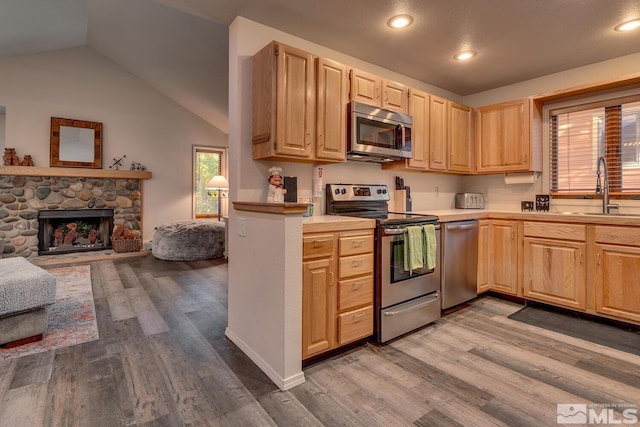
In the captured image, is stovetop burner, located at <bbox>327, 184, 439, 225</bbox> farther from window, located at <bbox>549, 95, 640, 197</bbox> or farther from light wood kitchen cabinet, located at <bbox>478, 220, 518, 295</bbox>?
window, located at <bbox>549, 95, 640, 197</bbox>

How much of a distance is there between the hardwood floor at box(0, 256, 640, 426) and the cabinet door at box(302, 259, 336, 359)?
0.16m

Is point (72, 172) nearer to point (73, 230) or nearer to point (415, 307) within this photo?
point (73, 230)

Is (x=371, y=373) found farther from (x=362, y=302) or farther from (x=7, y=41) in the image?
(x=7, y=41)

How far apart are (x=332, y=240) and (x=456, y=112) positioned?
2.47 metres

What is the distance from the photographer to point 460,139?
12.0 feet

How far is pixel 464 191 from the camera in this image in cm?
429

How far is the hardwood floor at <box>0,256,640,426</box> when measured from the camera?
5.15ft

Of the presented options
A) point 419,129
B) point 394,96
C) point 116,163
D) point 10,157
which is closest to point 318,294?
point 394,96

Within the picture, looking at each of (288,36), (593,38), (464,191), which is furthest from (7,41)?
(593,38)

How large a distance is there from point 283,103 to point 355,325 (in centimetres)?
160

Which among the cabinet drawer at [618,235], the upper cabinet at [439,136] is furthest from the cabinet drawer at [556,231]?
the upper cabinet at [439,136]

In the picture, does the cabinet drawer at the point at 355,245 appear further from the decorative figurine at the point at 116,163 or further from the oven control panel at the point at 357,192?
the decorative figurine at the point at 116,163

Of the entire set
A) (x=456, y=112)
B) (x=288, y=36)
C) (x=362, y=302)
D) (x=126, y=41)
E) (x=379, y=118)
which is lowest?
(x=362, y=302)

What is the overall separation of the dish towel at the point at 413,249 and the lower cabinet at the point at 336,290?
0.31 metres
